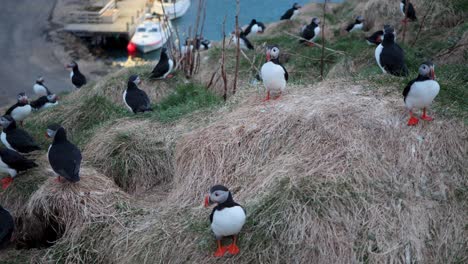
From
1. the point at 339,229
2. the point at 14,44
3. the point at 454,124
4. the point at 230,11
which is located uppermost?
the point at 454,124

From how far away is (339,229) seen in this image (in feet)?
16.4

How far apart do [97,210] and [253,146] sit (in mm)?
1764

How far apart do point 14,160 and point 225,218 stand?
3121 millimetres

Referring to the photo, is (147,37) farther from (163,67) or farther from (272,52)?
(272,52)

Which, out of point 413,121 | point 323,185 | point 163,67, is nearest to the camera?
point 323,185

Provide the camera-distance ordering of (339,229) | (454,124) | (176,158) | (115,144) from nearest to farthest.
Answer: (339,229), (454,124), (176,158), (115,144)

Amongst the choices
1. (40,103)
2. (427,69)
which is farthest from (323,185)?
(40,103)

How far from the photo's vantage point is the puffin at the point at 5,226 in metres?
5.96

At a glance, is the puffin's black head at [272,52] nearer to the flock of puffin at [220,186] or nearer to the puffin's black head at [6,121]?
the flock of puffin at [220,186]

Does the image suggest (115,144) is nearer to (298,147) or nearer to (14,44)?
(298,147)

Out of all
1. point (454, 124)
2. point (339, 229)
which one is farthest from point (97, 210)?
point (454, 124)

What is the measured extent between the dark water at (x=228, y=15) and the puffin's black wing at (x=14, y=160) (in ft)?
54.5

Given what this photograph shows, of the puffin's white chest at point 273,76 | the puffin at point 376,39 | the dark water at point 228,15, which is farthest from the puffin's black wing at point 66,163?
the dark water at point 228,15

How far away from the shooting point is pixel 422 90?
5516mm
